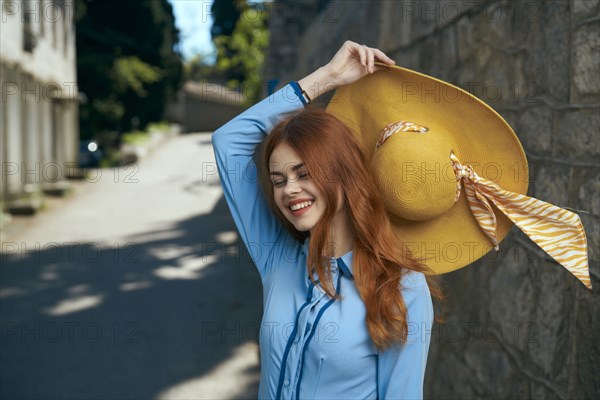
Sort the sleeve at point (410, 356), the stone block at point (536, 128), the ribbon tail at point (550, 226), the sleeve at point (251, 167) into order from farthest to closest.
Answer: the stone block at point (536, 128) < the sleeve at point (251, 167) < the ribbon tail at point (550, 226) < the sleeve at point (410, 356)

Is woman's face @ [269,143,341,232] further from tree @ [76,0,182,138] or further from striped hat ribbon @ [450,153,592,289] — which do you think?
tree @ [76,0,182,138]

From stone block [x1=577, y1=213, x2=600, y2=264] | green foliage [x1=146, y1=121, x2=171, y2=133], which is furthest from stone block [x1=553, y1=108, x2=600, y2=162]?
green foliage [x1=146, y1=121, x2=171, y2=133]

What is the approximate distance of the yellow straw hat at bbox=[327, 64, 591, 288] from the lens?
5.92ft

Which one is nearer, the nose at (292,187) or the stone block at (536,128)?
the nose at (292,187)

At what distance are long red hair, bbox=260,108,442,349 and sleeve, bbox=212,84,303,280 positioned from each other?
16 cm

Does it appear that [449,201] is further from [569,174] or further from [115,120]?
[115,120]

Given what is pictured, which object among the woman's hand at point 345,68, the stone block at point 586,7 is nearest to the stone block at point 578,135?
the stone block at point 586,7

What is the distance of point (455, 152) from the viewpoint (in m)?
1.94

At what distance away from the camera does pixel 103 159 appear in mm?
21641

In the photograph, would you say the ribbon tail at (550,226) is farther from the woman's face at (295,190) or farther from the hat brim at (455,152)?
the woman's face at (295,190)

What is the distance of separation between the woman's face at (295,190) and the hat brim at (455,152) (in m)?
0.23

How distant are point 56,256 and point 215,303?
285 cm

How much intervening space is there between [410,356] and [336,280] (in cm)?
28

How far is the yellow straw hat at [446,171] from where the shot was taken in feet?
5.92
